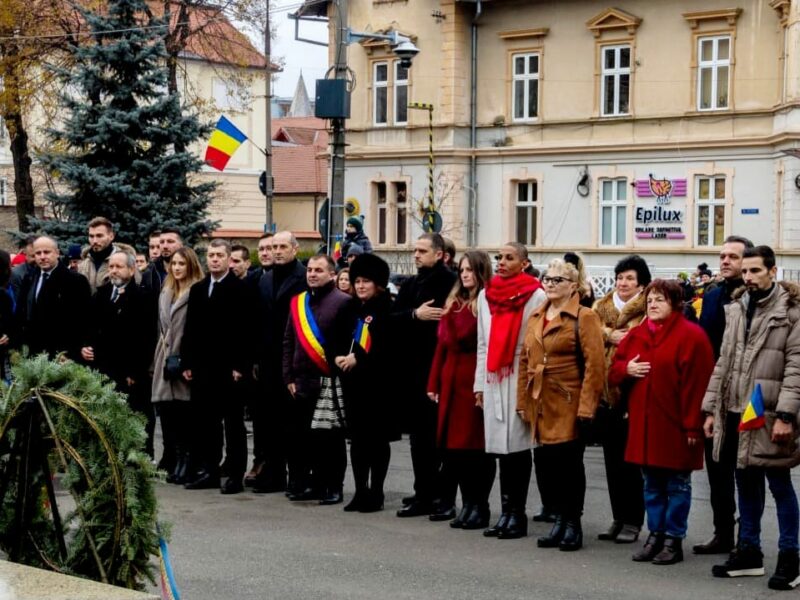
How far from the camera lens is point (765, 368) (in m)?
8.30

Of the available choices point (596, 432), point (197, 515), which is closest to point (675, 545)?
point (596, 432)

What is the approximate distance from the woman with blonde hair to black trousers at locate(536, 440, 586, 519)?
3963mm

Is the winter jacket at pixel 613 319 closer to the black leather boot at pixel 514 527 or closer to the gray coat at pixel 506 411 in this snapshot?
the gray coat at pixel 506 411

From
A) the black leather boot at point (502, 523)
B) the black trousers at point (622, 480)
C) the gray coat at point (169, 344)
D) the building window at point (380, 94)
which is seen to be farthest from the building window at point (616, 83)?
the black leather boot at point (502, 523)

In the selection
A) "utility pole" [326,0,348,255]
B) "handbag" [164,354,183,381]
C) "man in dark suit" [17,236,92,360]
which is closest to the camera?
"handbag" [164,354,183,381]

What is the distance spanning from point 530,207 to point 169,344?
97.4 feet

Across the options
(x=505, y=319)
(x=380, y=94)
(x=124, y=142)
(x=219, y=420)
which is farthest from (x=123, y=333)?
(x=380, y=94)

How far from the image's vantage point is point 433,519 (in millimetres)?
10578

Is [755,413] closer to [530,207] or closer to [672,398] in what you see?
[672,398]

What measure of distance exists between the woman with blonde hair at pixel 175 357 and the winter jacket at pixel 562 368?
389cm

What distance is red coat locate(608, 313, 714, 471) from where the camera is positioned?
354 inches

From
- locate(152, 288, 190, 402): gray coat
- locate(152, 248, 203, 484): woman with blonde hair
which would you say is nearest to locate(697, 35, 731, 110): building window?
locate(152, 248, 203, 484): woman with blonde hair

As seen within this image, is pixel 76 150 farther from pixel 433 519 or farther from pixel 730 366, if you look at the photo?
pixel 730 366

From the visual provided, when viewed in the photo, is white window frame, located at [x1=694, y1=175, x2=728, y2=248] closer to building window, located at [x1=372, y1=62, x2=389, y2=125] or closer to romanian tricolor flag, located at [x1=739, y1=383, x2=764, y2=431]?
building window, located at [x1=372, y1=62, x2=389, y2=125]
